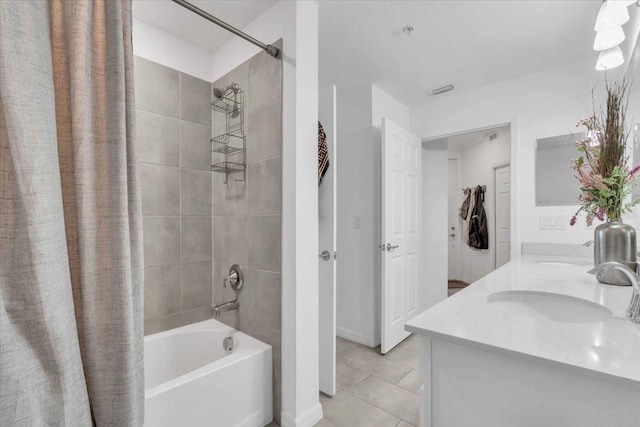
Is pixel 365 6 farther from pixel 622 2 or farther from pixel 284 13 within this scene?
pixel 622 2

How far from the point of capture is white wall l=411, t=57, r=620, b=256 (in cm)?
234

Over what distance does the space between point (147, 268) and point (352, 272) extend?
1.71m

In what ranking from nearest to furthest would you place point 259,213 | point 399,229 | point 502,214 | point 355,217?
point 259,213
point 399,229
point 355,217
point 502,214

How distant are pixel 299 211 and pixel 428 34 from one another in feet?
4.96

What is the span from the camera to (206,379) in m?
1.41

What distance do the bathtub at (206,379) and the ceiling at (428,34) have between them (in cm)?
197

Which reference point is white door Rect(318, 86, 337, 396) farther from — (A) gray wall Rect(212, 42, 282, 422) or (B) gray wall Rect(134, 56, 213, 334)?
(B) gray wall Rect(134, 56, 213, 334)

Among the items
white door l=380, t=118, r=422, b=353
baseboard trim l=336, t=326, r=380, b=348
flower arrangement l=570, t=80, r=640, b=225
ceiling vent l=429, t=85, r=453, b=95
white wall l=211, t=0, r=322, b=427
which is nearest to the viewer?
flower arrangement l=570, t=80, r=640, b=225

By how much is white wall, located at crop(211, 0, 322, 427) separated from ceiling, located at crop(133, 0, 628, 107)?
0.85ft

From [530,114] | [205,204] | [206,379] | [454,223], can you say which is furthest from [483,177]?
[206,379]

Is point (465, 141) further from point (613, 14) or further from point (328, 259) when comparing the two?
point (328, 259)

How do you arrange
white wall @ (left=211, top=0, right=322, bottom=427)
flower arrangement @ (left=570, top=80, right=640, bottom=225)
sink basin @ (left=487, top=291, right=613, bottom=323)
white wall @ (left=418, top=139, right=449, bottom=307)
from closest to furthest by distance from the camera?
sink basin @ (left=487, top=291, right=613, bottom=323) → flower arrangement @ (left=570, top=80, right=640, bottom=225) → white wall @ (left=211, top=0, right=322, bottom=427) → white wall @ (left=418, top=139, right=449, bottom=307)

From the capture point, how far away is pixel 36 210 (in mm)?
757

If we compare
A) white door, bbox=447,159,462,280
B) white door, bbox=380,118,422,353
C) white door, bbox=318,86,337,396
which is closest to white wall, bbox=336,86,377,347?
white door, bbox=380,118,422,353
